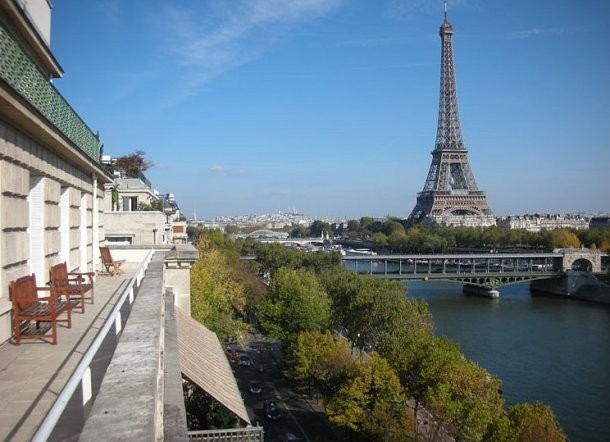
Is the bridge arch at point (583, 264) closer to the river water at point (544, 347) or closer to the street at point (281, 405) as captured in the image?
the river water at point (544, 347)

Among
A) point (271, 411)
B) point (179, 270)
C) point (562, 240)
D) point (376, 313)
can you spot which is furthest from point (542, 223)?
point (179, 270)

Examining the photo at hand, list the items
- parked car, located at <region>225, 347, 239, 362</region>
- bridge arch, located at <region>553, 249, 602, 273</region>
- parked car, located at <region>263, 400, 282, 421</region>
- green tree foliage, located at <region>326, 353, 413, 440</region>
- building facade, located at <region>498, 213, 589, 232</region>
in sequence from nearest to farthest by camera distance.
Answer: green tree foliage, located at <region>326, 353, 413, 440</region>
parked car, located at <region>263, 400, 282, 421</region>
parked car, located at <region>225, 347, 239, 362</region>
bridge arch, located at <region>553, 249, 602, 273</region>
building facade, located at <region>498, 213, 589, 232</region>

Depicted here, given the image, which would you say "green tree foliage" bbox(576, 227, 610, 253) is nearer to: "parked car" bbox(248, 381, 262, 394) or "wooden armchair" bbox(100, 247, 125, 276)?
"parked car" bbox(248, 381, 262, 394)

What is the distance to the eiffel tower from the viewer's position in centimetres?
11825

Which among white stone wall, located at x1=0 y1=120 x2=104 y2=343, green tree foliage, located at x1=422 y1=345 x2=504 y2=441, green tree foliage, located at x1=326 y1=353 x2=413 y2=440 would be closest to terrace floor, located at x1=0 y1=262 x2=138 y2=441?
white stone wall, located at x1=0 y1=120 x2=104 y2=343

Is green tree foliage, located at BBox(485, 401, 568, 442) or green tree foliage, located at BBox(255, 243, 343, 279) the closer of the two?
green tree foliage, located at BBox(485, 401, 568, 442)

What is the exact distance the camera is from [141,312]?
5059mm

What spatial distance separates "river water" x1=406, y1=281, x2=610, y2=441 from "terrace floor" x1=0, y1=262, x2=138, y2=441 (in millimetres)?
21180

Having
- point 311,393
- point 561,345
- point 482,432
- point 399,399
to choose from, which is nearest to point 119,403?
point 482,432

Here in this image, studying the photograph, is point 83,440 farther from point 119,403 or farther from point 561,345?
point 561,345

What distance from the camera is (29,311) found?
16.6 ft

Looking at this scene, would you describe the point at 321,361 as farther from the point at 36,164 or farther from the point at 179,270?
the point at 36,164

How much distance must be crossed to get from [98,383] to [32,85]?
11.9ft

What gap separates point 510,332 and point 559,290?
27.5 metres
